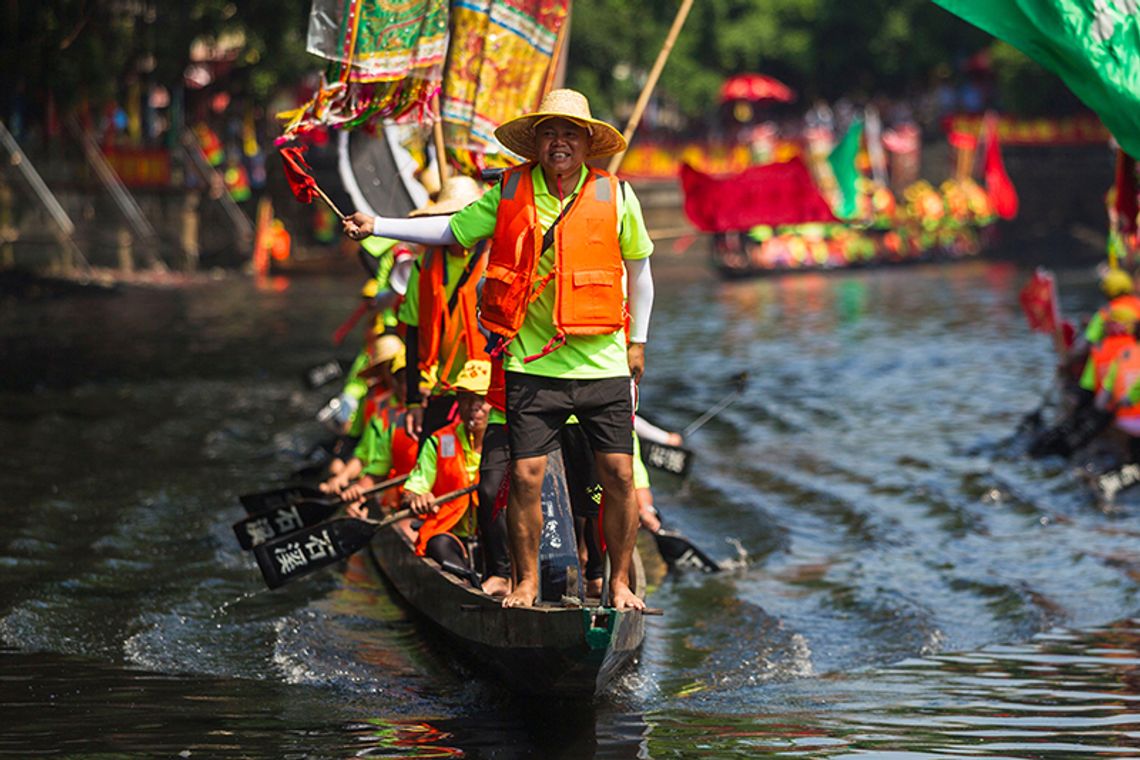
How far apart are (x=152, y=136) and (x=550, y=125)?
3003 centimetres

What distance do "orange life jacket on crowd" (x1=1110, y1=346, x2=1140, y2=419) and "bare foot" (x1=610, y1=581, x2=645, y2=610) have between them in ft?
22.9

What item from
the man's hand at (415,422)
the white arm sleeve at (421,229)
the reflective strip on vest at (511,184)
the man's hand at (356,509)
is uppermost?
the reflective strip on vest at (511,184)

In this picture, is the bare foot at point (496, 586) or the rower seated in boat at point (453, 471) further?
the rower seated in boat at point (453, 471)

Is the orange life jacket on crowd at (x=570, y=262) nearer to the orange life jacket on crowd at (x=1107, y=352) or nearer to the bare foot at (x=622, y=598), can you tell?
the bare foot at (x=622, y=598)

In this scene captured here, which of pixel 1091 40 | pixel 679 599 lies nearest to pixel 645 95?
pixel 1091 40

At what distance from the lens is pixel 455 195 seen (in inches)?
346

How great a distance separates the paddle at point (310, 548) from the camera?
8.58m

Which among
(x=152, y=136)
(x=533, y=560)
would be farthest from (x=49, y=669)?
(x=152, y=136)

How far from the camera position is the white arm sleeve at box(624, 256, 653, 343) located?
7023mm

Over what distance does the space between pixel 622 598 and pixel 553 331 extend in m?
1.05

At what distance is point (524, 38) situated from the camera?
10.4m

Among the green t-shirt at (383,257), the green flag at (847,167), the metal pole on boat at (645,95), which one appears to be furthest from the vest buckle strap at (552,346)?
the green flag at (847,167)

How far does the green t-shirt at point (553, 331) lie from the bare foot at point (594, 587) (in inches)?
41.9

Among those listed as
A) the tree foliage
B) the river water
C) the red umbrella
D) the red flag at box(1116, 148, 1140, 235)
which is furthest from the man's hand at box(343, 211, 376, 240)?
the red umbrella
